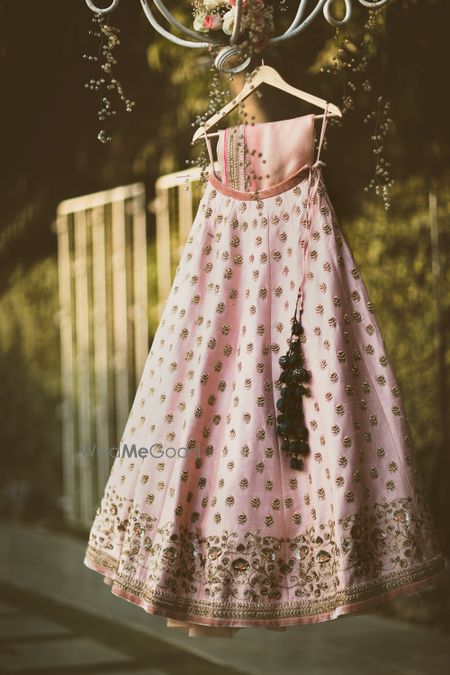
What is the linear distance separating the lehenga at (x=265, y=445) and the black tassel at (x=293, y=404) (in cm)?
2

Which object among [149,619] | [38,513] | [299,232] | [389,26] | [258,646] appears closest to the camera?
[299,232]

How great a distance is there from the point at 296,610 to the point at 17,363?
2788 mm

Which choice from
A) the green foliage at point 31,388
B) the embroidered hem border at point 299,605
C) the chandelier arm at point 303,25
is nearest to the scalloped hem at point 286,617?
the embroidered hem border at point 299,605

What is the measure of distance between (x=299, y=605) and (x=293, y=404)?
0.38 m

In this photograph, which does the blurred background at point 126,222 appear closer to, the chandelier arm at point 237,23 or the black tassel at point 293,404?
the chandelier arm at point 237,23

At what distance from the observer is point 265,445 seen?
196cm

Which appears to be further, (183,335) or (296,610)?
(183,335)

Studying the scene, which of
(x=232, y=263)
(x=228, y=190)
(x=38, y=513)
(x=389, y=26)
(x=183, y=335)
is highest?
(x=389, y=26)

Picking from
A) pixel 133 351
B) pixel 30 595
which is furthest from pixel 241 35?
pixel 30 595

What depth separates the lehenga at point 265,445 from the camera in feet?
6.27

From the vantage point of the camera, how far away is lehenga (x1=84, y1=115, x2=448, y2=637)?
1912 millimetres

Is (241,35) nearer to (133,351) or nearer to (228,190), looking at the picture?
(228,190)

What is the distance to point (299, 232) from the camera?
79.4 inches

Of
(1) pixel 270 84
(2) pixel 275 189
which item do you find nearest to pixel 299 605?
(2) pixel 275 189
